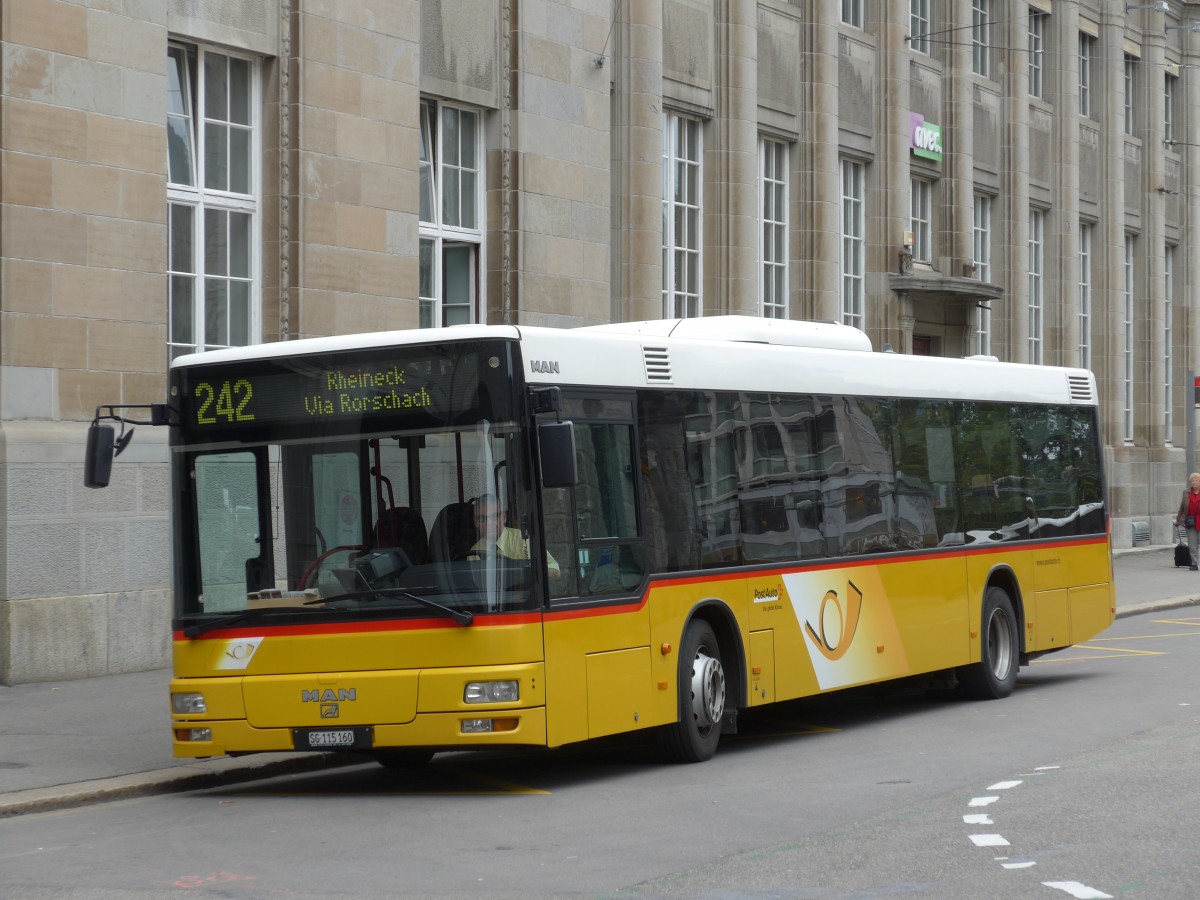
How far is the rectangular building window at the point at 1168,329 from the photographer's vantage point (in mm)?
42781

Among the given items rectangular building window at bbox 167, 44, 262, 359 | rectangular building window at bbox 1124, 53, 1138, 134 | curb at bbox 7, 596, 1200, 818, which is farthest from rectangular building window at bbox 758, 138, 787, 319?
curb at bbox 7, 596, 1200, 818

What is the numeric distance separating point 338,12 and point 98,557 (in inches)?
256

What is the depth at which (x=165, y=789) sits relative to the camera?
442 inches

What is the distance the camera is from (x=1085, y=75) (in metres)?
39.0

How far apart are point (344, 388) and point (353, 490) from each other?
0.60 meters

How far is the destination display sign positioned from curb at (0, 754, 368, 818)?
2.14 meters

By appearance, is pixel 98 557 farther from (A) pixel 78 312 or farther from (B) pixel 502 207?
(B) pixel 502 207

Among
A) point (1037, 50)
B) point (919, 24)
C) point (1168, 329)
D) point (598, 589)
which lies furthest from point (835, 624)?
point (1168, 329)

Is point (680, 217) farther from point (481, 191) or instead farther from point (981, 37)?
point (981, 37)

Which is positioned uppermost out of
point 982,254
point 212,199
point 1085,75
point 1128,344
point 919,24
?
point 1085,75

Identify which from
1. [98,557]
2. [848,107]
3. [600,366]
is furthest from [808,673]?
[848,107]

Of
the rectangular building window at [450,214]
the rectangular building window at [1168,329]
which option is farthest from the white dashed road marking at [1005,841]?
the rectangular building window at [1168,329]

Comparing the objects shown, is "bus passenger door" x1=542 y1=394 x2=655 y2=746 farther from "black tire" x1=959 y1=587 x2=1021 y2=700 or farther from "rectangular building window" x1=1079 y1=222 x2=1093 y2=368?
"rectangular building window" x1=1079 y1=222 x2=1093 y2=368

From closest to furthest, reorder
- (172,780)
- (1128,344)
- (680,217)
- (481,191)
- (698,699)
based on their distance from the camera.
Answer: (172,780)
(698,699)
(481,191)
(680,217)
(1128,344)
